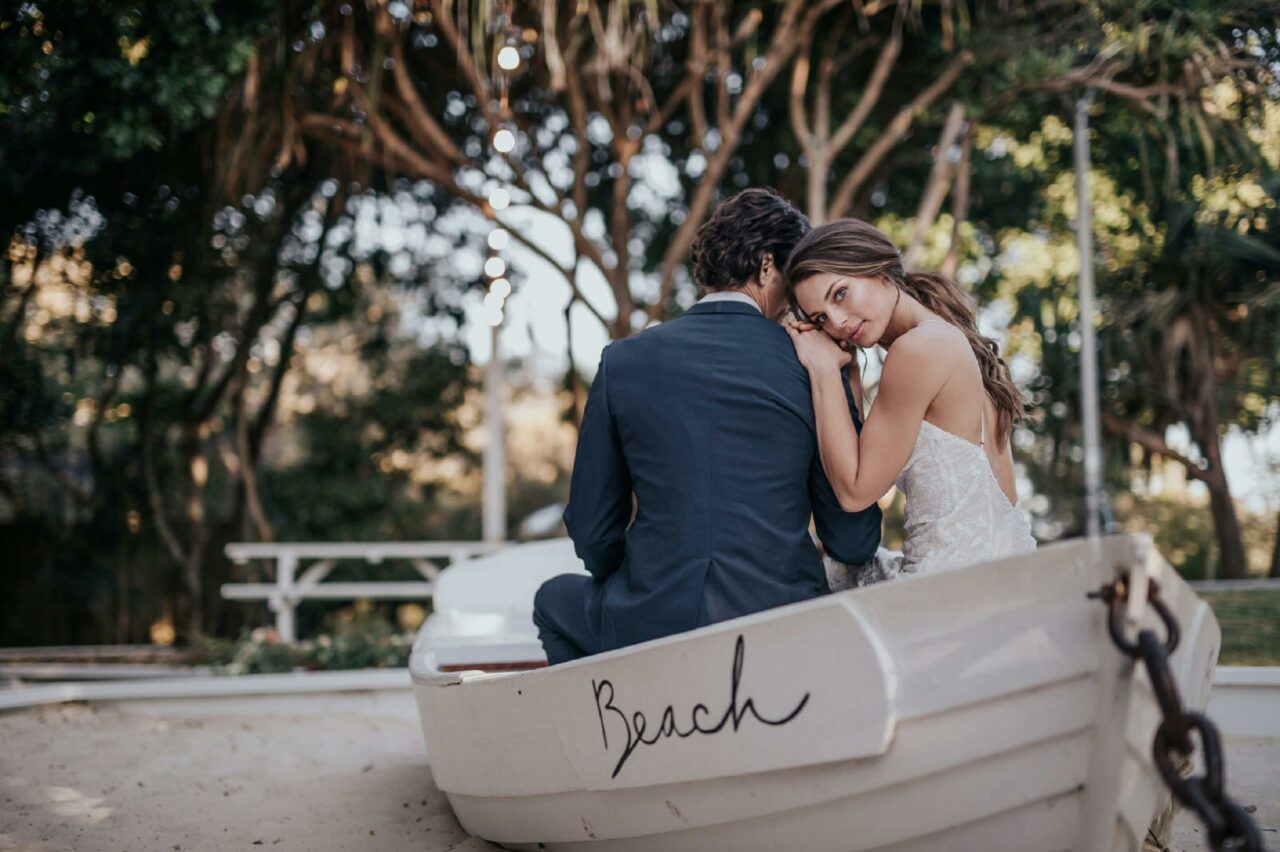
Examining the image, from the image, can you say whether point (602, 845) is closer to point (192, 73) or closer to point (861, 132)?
point (192, 73)

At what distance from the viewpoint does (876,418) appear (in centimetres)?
237

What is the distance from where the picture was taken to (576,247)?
8375 millimetres

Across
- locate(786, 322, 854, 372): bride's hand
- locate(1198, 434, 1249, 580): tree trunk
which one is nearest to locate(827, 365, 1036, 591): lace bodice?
locate(786, 322, 854, 372): bride's hand

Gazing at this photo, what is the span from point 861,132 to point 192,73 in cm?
496

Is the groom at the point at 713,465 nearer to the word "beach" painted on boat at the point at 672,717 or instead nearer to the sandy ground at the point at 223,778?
the word "beach" painted on boat at the point at 672,717

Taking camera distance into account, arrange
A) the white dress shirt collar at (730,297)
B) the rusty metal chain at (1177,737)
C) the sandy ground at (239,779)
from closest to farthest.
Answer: the rusty metal chain at (1177,737) → the white dress shirt collar at (730,297) → the sandy ground at (239,779)

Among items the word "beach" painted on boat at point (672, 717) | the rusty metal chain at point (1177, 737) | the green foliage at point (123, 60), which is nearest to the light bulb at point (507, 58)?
the green foliage at point (123, 60)

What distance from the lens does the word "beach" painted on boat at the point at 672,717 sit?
1995 millimetres

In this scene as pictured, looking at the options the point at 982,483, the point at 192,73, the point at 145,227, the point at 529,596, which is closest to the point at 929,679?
the point at 982,483

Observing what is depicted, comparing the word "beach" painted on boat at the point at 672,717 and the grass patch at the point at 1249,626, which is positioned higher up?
the word "beach" painted on boat at the point at 672,717

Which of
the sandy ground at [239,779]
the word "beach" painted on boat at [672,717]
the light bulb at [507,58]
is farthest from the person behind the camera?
the light bulb at [507,58]

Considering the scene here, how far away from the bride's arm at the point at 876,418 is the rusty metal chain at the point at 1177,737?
2.04 feet

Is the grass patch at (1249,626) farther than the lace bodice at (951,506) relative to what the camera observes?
Yes

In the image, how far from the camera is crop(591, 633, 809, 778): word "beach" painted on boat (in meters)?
2.00
